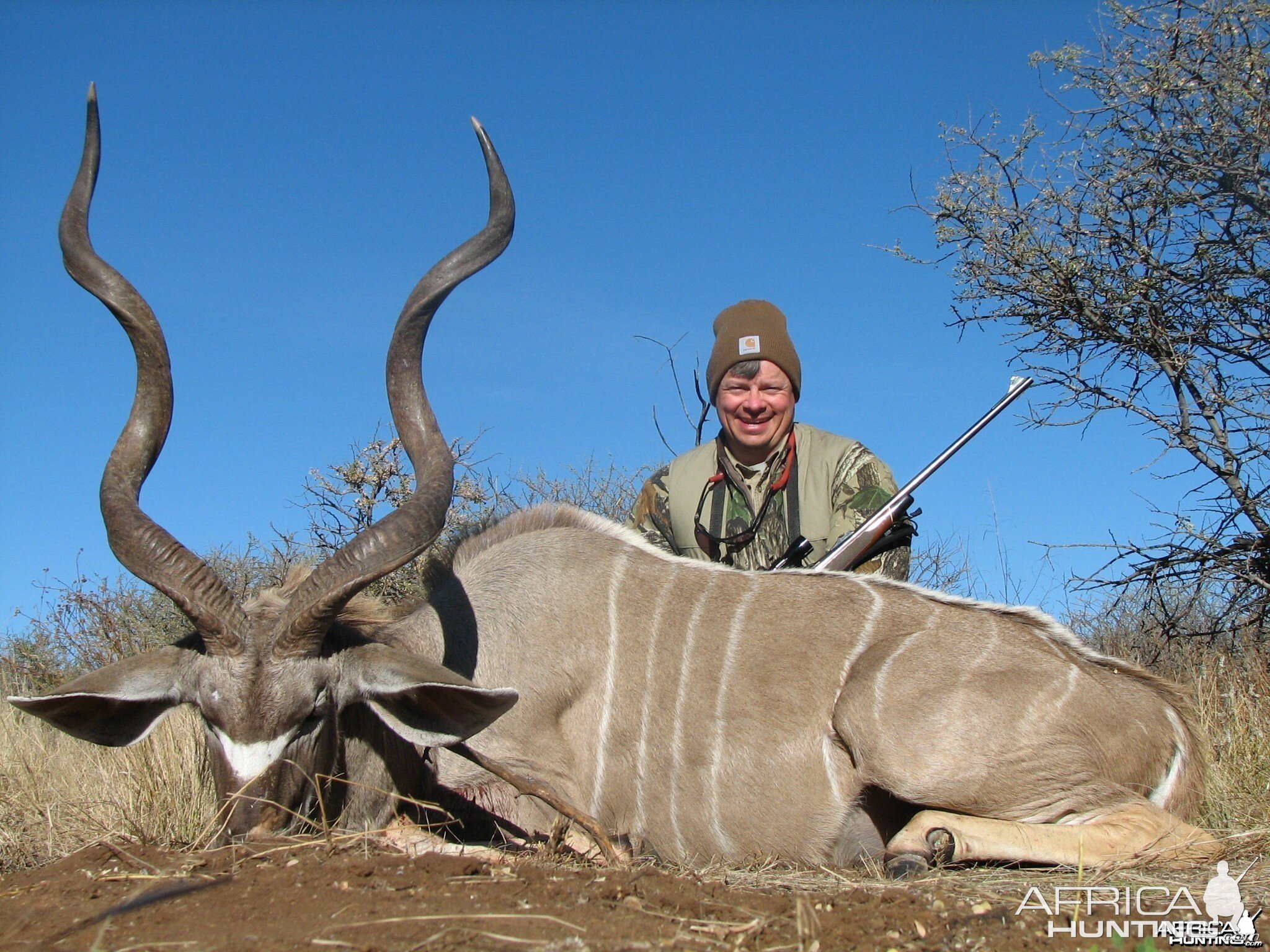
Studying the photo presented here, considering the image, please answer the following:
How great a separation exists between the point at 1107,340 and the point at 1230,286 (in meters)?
0.58

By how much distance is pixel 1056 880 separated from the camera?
8.80ft

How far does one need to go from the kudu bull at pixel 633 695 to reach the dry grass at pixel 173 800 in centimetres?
19

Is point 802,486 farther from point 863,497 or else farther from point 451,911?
point 451,911

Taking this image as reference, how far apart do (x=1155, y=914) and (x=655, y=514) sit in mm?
2697

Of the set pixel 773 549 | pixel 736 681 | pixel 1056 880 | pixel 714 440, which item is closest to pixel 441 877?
pixel 736 681

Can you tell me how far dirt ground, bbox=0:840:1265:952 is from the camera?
6.29 ft

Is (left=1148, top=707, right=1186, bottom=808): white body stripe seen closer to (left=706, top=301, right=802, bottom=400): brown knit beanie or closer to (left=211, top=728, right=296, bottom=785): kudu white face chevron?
(left=706, top=301, right=802, bottom=400): brown knit beanie

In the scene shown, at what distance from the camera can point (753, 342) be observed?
4.58 meters

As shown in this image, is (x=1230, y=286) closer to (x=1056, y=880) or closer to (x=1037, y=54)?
(x=1037, y=54)

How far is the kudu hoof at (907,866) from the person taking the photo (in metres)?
2.77

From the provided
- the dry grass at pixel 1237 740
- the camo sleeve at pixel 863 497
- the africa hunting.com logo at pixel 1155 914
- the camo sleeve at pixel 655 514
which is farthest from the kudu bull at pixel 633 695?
the camo sleeve at pixel 655 514

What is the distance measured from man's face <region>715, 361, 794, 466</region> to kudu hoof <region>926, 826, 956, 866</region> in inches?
77.3

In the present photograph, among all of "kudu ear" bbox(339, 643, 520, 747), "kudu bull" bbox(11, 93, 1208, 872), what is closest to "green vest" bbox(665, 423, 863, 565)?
"kudu bull" bbox(11, 93, 1208, 872)

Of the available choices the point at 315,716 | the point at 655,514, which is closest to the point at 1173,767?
the point at 655,514
